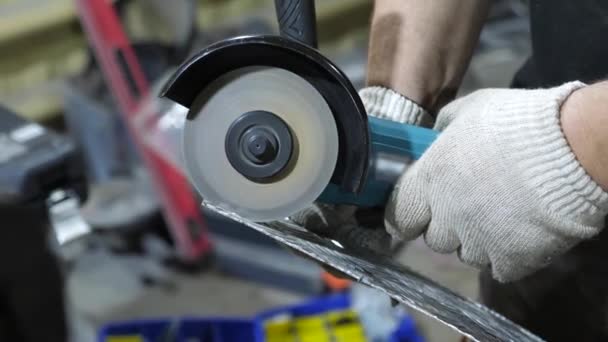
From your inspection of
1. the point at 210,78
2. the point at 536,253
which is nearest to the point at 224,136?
the point at 210,78

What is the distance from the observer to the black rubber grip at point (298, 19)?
1.78 feet

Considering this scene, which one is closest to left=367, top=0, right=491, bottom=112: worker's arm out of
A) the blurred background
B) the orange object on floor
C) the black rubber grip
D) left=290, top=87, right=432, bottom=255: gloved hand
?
left=290, top=87, right=432, bottom=255: gloved hand

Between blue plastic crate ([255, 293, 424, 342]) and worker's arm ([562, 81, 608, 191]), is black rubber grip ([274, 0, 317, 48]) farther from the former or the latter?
blue plastic crate ([255, 293, 424, 342])

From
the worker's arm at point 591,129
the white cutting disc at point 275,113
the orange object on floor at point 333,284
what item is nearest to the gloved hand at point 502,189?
the worker's arm at point 591,129

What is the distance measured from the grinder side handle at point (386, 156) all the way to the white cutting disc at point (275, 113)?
0.18ft

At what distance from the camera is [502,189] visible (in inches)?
22.0

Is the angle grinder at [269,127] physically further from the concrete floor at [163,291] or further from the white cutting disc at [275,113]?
the concrete floor at [163,291]

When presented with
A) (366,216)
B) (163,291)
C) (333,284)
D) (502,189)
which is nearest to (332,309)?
(333,284)

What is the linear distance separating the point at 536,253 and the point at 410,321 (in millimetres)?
859

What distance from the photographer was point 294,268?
1.65 metres

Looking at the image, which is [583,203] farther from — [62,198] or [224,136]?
[62,198]

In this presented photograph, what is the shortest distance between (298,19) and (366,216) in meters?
0.21

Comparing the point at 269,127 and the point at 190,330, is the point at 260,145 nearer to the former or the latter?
the point at 269,127

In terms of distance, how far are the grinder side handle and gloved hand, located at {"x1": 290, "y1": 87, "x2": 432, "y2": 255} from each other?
0.03m
